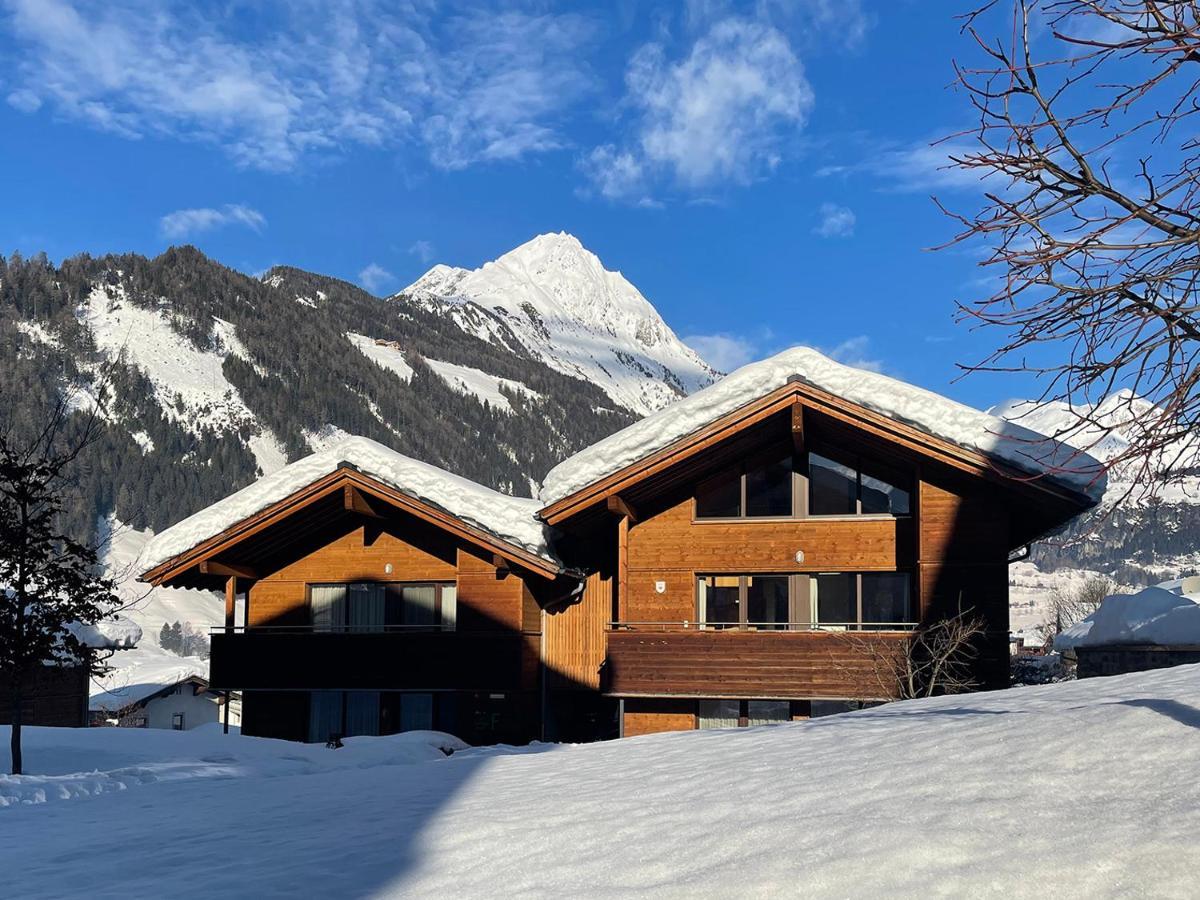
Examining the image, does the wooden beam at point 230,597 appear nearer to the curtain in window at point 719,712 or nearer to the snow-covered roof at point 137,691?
the curtain in window at point 719,712

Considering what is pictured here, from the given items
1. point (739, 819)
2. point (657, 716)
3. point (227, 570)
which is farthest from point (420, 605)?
point (739, 819)

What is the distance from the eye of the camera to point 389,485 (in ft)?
74.8

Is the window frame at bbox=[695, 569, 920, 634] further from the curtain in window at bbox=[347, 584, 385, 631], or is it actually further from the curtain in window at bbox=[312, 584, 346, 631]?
the curtain in window at bbox=[312, 584, 346, 631]

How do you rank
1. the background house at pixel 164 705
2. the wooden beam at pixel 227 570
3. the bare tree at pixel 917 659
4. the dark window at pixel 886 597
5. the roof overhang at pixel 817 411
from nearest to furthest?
the roof overhang at pixel 817 411 < the bare tree at pixel 917 659 < the dark window at pixel 886 597 < the wooden beam at pixel 227 570 < the background house at pixel 164 705

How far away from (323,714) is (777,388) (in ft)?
37.7

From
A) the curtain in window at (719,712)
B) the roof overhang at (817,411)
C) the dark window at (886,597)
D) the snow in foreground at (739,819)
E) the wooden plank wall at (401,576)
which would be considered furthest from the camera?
the wooden plank wall at (401,576)

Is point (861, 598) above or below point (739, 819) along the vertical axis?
above

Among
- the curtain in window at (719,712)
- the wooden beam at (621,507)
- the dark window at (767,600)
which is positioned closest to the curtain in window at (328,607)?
the wooden beam at (621,507)

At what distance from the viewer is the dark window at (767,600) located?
2195 cm

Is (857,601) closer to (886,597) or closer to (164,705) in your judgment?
(886,597)

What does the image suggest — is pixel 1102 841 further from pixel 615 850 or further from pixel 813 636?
pixel 813 636

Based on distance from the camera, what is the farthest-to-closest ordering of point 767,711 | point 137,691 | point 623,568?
1. point 137,691
2. point 623,568
3. point 767,711

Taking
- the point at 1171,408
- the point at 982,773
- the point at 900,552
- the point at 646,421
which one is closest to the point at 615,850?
the point at 982,773

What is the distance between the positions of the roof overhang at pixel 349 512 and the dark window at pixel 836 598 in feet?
15.6
